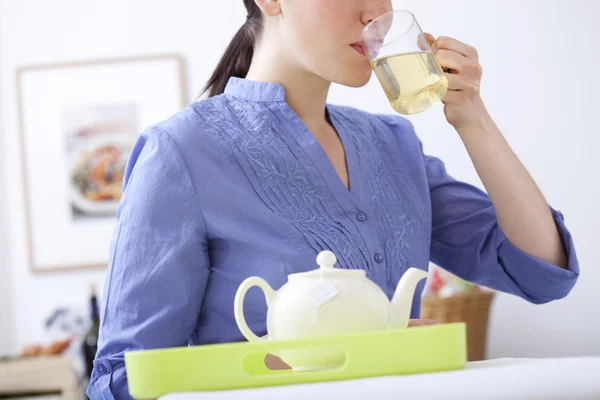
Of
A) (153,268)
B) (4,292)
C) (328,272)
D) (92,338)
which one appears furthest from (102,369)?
(4,292)

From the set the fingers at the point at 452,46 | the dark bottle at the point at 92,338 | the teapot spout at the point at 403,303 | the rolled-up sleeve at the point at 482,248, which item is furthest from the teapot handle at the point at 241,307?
the dark bottle at the point at 92,338

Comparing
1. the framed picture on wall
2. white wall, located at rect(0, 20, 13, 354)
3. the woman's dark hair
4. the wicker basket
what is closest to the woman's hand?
the woman's dark hair

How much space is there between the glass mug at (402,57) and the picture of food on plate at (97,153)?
2215 mm

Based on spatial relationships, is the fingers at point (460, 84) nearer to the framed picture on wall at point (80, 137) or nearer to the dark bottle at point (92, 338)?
the dark bottle at point (92, 338)

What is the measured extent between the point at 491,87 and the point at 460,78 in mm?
1853

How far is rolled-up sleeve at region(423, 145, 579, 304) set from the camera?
1.32 m

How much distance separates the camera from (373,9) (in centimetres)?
116

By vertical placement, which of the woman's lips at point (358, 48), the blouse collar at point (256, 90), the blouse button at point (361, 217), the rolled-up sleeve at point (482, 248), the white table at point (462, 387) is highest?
the woman's lips at point (358, 48)

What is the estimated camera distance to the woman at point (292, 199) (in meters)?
1.05

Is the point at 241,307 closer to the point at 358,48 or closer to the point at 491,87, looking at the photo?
the point at 358,48

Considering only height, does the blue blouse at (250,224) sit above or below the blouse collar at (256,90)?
below

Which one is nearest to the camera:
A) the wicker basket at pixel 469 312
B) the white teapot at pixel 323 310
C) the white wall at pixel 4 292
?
the white teapot at pixel 323 310

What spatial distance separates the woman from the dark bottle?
1.54 m

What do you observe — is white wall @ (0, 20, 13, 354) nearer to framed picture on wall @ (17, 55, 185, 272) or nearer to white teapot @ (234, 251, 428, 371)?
framed picture on wall @ (17, 55, 185, 272)
